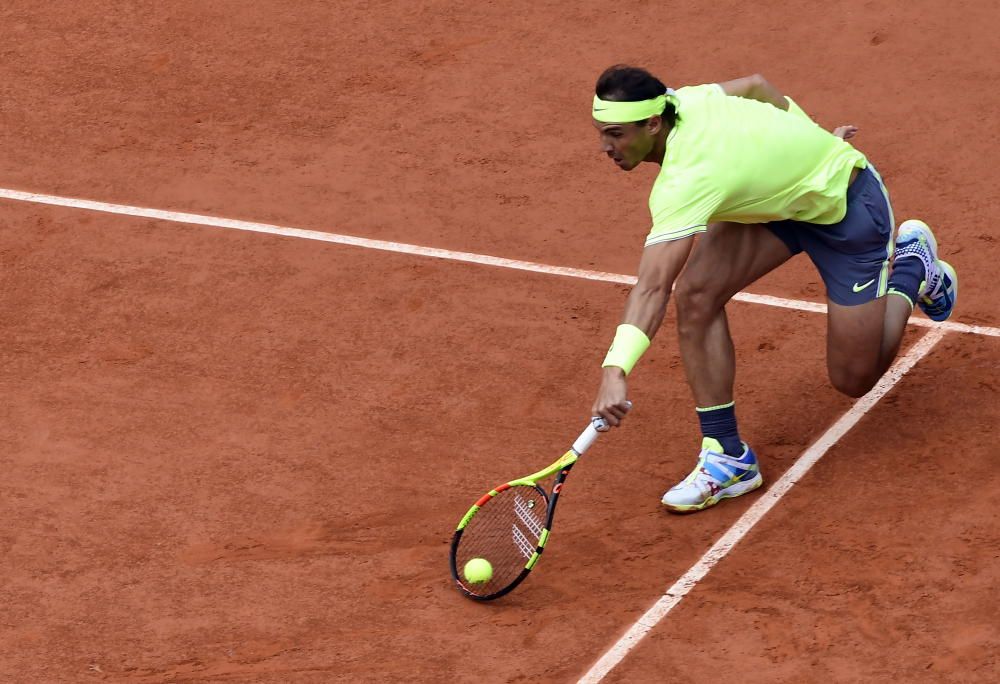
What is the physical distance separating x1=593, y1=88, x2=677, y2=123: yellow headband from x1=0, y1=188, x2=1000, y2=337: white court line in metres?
2.50

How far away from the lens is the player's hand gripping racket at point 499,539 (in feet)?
21.8

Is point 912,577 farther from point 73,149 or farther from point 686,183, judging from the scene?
point 73,149

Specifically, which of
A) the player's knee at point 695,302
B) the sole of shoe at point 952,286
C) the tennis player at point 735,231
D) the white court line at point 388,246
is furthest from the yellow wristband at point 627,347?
the white court line at point 388,246

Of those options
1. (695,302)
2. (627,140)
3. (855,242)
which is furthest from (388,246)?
(855,242)

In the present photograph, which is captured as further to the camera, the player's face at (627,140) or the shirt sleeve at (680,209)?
the player's face at (627,140)

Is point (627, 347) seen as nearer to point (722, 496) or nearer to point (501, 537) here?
point (501, 537)

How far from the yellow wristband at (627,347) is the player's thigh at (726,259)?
0.90 m

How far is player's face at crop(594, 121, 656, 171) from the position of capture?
6465mm

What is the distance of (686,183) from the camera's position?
6.36 m

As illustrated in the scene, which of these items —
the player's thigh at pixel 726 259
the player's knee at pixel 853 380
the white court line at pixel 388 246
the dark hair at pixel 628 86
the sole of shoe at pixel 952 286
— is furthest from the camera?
the white court line at pixel 388 246

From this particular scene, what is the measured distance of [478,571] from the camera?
22.0 ft

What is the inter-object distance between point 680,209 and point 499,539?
1.68m

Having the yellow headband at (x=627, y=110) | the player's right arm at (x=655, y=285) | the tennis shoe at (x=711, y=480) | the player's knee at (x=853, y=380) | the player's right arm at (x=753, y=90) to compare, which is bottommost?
the tennis shoe at (x=711, y=480)

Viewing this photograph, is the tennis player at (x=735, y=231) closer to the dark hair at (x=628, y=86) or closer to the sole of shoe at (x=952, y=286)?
the dark hair at (x=628, y=86)
